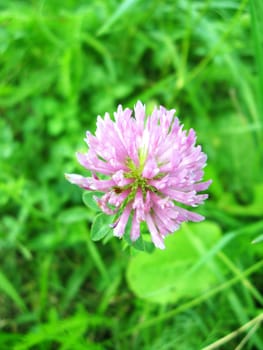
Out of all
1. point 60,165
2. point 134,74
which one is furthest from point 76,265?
point 134,74

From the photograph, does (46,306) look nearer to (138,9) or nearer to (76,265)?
(76,265)

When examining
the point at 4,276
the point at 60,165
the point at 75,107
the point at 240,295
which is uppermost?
the point at 75,107

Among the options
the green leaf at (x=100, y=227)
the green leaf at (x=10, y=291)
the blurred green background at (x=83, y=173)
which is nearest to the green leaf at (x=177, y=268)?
the blurred green background at (x=83, y=173)

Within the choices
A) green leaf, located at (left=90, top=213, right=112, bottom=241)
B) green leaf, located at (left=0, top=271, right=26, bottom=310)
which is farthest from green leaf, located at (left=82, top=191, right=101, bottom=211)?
green leaf, located at (left=0, top=271, right=26, bottom=310)

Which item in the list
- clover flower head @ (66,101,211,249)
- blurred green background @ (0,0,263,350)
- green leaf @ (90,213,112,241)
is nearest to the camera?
clover flower head @ (66,101,211,249)

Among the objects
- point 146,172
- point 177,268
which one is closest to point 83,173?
point 177,268

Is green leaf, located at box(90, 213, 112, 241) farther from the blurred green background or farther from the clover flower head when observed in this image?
the blurred green background
